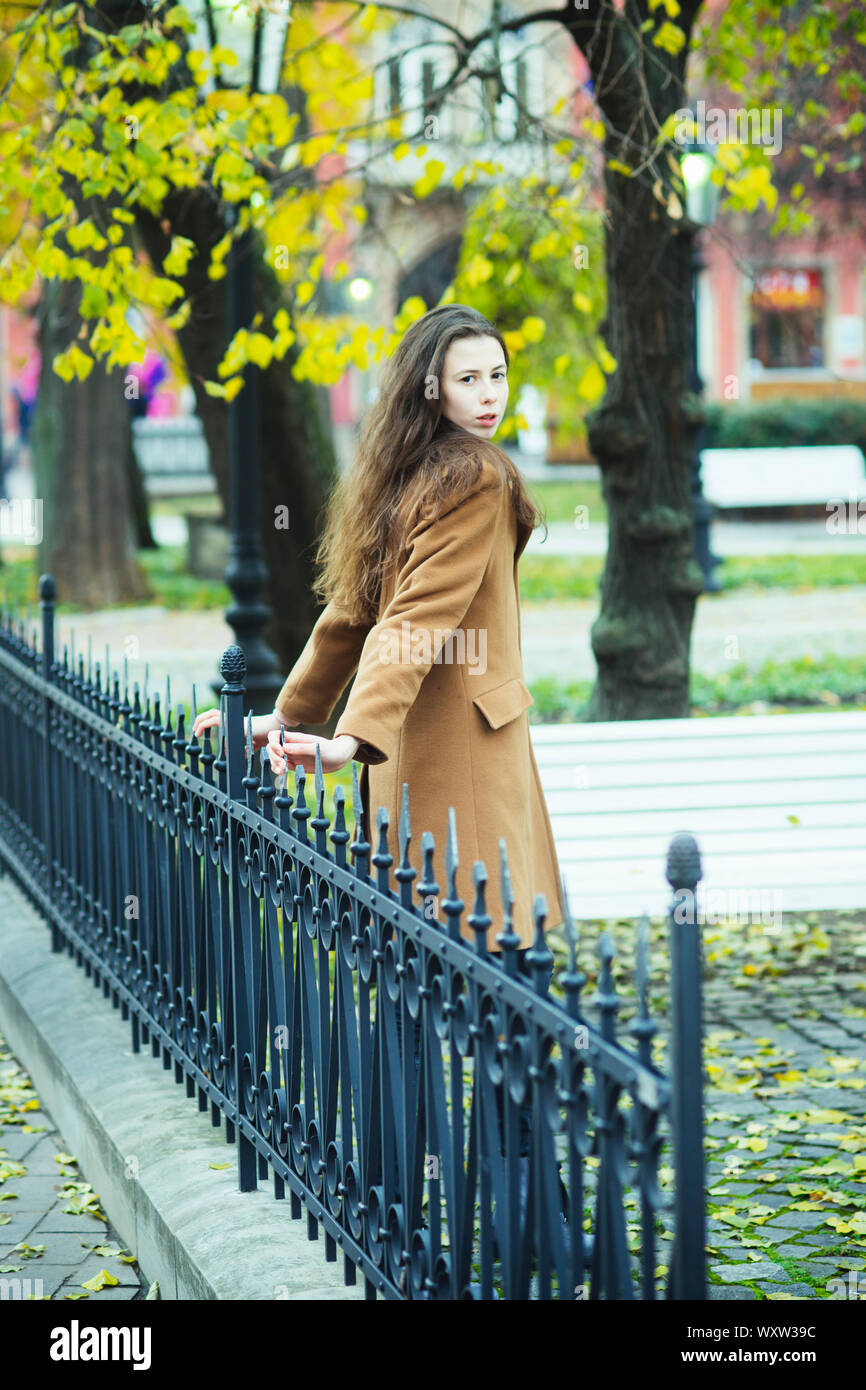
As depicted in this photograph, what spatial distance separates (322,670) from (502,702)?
469 mm

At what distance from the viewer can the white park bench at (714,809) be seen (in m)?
6.18

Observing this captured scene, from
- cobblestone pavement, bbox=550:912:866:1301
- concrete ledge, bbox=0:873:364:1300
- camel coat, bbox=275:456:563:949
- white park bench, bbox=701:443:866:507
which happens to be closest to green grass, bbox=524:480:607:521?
white park bench, bbox=701:443:866:507

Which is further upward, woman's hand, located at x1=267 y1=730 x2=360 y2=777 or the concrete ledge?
woman's hand, located at x1=267 y1=730 x2=360 y2=777

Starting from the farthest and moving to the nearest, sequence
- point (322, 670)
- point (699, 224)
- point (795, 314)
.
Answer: point (795, 314) → point (699, 224) → point (322, 670)

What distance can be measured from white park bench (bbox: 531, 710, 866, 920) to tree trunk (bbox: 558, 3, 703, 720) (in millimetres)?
1390

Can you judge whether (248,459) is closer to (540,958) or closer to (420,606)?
(420,606)

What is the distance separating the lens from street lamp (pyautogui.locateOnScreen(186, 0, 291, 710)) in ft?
25.4

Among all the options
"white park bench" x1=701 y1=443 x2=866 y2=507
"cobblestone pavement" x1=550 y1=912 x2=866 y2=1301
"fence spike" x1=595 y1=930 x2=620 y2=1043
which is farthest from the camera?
"white park bench" x1=701 y1=443 x2=866 y2=507

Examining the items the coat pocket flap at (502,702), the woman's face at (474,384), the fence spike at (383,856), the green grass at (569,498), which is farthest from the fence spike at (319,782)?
the green grass at (569,498)

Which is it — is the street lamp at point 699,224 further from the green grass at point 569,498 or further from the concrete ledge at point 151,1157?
the green grass at point 569,498

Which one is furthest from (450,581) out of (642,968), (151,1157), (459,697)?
(151,1157)

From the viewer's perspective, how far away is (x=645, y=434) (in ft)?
25.2

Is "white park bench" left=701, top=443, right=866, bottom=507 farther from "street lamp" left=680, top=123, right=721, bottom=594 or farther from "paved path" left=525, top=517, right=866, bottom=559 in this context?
"street lamp" left=680, top=123, right=721, bottom=594

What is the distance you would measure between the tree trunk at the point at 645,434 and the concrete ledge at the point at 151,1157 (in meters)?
3.24
